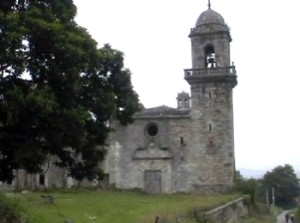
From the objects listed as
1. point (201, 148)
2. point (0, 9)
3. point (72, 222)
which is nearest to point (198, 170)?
point (201, 148)

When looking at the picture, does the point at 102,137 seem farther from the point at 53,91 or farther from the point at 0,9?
the point at 0,9

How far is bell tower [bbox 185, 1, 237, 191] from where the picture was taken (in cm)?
3525

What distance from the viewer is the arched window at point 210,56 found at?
1444 inches

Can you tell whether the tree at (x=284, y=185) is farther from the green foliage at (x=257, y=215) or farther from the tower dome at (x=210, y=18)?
the tower dome at (x=210, y=18)

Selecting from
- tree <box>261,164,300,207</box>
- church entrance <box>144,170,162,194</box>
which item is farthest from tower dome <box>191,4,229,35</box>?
tree <box>261,164,300,207</box>

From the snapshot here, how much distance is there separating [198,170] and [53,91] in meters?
21.4

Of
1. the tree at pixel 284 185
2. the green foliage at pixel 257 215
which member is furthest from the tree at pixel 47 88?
the tree at pixel 284 185

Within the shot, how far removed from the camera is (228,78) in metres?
35.6

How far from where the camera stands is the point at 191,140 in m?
36.1

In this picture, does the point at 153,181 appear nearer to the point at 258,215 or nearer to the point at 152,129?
the point at 152,129

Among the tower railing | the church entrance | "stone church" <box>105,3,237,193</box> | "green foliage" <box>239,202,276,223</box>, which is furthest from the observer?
the church entrance

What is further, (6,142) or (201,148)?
(201,148)

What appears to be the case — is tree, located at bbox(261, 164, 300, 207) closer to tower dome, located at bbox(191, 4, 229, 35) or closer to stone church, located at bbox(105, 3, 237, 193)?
stone church, located at bbox(105, 3, 237, 193)

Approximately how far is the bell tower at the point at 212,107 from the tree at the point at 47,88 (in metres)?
18.5
